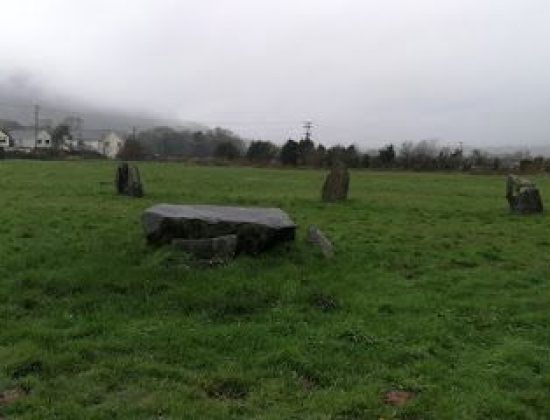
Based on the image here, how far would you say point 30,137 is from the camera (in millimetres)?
174875

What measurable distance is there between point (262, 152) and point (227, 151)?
7.47 meters

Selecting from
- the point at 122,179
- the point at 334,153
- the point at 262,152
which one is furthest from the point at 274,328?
the point at 262,152

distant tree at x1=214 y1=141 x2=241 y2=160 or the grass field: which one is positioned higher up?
distant tree at x1=214 y1=141 x2=241 y2=160

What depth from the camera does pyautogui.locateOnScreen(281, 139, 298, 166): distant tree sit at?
78688 mm

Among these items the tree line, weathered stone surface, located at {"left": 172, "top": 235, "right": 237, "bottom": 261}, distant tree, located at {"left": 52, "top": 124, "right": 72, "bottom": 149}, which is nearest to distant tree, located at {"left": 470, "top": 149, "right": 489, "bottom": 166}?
the tree line

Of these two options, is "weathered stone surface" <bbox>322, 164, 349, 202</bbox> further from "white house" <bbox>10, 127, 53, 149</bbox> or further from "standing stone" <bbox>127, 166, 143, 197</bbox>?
"white house" <bbox>10, 127, 53, 149</bbox>

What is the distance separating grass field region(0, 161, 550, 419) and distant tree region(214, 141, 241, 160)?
72.8m

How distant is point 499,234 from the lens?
69.6 feet

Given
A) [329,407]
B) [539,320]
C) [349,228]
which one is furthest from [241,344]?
[349,228]

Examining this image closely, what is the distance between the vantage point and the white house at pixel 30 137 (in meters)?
168

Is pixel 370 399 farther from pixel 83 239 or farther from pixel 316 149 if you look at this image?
pixel 316 149

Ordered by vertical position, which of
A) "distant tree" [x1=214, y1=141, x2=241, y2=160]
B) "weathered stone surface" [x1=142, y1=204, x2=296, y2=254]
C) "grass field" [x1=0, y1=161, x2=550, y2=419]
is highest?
"distant tree" [x1=214, y1=141, x2=241, y2=160]

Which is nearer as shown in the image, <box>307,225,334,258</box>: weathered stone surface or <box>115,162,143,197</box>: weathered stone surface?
<box>307,225,334,258</box>: weathered stone surface

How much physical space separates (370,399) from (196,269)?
19.6ft
